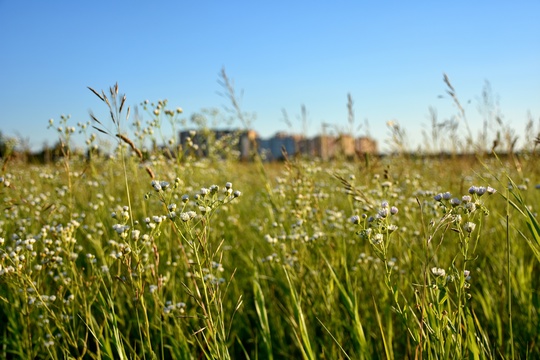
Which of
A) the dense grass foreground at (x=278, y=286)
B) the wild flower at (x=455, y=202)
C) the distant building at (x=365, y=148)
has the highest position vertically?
the distant building at (x=365, y=148)

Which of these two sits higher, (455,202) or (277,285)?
(455,202)

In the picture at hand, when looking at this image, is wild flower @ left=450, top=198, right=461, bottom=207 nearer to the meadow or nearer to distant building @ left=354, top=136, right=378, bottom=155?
the meadow

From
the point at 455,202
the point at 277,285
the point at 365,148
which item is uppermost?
the point at 365,148

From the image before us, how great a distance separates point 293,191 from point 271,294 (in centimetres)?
69

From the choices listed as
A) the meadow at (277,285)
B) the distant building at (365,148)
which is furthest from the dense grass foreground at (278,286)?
the distant building at (365,148)

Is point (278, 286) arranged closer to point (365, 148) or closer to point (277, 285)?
point (277, 285)

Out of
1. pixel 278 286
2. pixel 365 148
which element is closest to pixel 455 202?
pixel 278 286

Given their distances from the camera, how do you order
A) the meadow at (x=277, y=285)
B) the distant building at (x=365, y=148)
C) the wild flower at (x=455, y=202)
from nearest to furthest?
the wild flower at (x=455, y=202) < the meadow at (x=277, y=285) < the distant building at (x=365, y=148)

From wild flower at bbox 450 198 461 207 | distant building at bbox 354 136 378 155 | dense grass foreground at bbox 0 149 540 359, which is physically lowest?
dense grass foreground at bbox 0 149 540 359

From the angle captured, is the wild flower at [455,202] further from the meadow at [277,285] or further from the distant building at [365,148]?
the distant building at [365,148]

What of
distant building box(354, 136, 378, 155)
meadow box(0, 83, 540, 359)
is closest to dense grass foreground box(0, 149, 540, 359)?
meadow box(0, 83, 540, 359)

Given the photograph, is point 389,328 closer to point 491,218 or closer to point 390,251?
point 390,251

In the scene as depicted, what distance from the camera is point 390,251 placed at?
305cm

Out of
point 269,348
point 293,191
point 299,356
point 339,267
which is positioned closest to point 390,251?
point 339,267
